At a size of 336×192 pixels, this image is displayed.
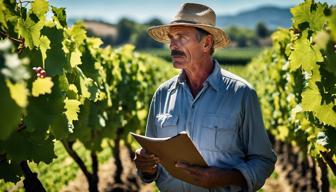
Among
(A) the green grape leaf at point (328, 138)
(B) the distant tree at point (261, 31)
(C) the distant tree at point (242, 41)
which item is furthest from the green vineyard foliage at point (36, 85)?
(B) the distant tree at point (261, 31)

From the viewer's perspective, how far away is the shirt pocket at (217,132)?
320 centimetres

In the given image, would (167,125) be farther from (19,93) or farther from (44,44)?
(19,93)

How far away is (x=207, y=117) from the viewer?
3.27 meters

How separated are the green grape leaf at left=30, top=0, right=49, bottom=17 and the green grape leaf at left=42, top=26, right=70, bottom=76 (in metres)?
0.14

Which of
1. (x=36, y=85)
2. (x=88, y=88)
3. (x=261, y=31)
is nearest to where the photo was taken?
(x=36, y=85)

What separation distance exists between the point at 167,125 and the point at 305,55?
1.09 metres

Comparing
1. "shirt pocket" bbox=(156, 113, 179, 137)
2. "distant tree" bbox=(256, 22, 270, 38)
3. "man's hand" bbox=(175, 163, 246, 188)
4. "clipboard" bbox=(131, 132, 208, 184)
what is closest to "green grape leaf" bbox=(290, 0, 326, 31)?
"shirt pocket" bbox=(156, 113, 179, 137)

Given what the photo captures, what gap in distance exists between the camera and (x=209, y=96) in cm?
334

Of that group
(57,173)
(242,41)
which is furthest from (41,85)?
(242,41)

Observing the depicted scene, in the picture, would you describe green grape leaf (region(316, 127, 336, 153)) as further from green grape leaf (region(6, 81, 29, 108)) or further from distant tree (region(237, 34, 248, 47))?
distant tree (region(237, 34, 248, 47))

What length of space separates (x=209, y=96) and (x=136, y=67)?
652 cm

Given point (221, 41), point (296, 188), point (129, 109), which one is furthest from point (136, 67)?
point (221, 41)

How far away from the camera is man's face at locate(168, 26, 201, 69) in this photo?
3.37 metres

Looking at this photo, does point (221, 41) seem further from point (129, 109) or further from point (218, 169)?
point (129, 109)
